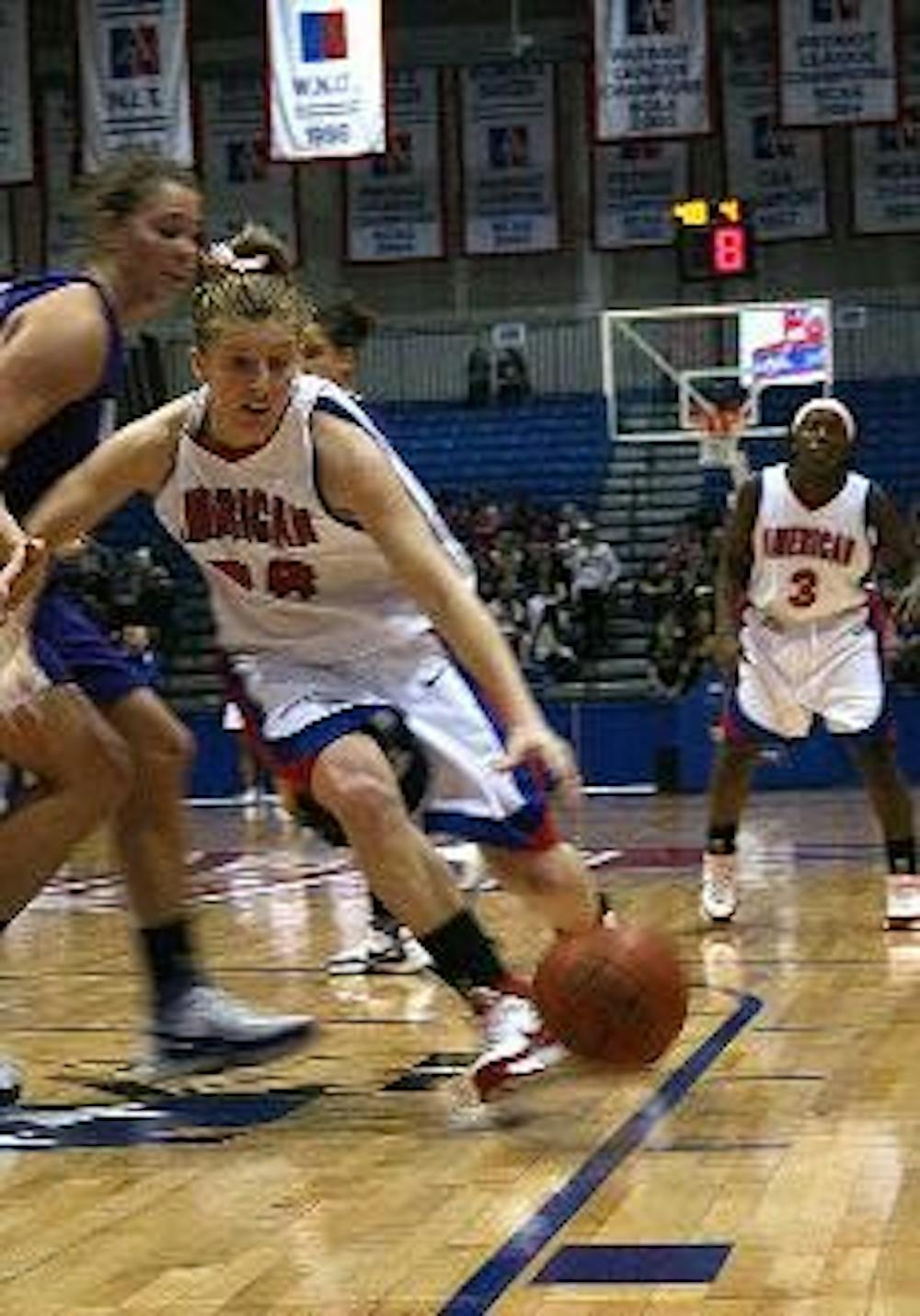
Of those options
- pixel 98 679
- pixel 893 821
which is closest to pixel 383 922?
pixel 893 821

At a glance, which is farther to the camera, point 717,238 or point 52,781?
point 717,238

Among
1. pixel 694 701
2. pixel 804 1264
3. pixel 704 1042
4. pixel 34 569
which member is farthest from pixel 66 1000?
pixel 694 701

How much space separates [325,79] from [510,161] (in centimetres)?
725

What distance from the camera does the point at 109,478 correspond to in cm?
482

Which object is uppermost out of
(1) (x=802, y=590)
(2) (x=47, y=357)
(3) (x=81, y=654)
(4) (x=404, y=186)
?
(4) (x=404, y=186)

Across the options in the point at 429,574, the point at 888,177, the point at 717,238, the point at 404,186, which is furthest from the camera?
the point at 404,186

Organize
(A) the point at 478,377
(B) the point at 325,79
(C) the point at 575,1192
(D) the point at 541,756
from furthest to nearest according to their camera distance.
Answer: (A) the point at 478,377 < (B) the point at 325,79 < (D) the point at 541,756 < (C) the point at 575,1192

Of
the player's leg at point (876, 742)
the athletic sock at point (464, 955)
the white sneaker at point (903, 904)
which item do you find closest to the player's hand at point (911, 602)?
the player's leg at point (876, 742)

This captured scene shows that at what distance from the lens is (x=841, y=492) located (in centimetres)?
856

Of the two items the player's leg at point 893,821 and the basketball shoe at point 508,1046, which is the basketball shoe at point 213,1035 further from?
the player's leg at point 893,821

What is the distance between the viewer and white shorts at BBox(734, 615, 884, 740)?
8.41m

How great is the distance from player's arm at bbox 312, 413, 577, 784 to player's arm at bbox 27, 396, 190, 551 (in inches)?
12.2

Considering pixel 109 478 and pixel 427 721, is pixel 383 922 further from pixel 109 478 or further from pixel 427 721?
pixel 109 478

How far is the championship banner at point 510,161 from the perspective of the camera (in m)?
24.9
